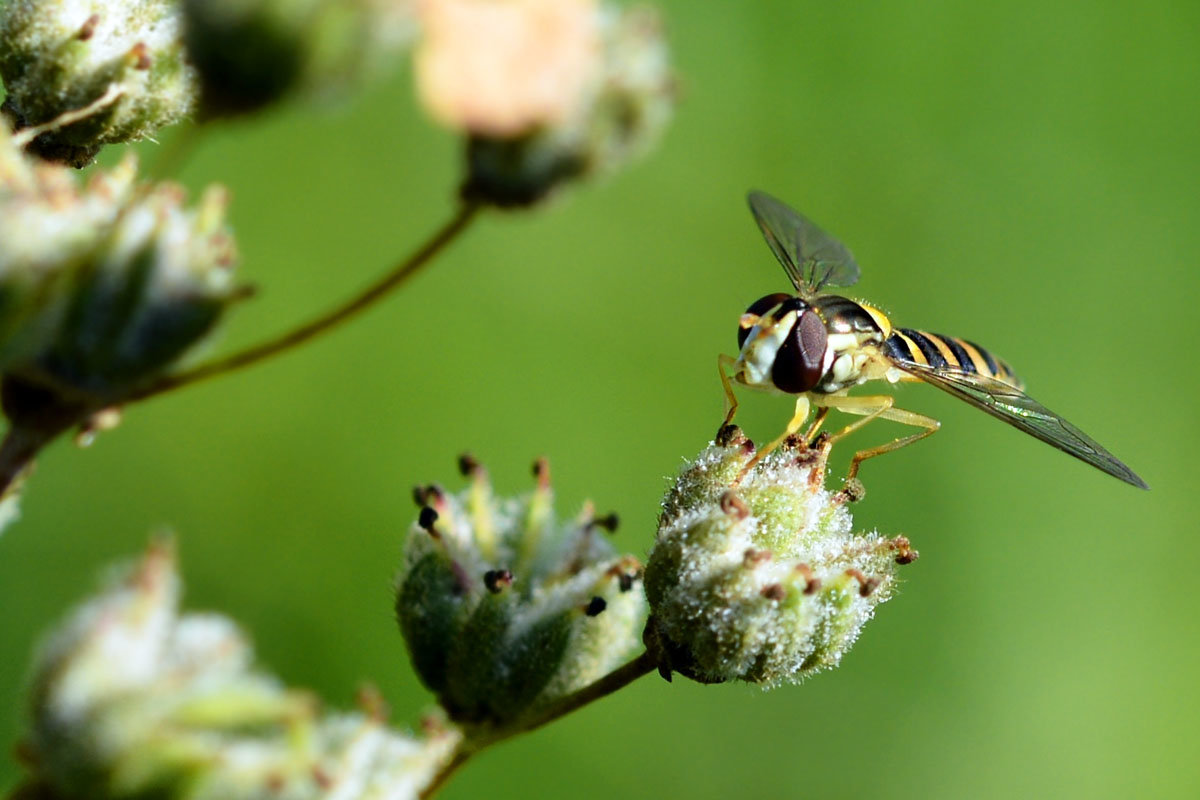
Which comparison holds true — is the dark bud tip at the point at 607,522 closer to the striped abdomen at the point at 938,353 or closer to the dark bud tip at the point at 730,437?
the dark bud tip at the point at 730,437

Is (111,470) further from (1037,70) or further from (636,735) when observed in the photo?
(1037,70)

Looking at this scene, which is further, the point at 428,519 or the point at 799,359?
the point at 799,359

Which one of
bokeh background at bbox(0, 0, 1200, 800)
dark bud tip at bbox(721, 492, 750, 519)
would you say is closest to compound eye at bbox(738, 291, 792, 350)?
dark bud tip at bbox(721, 492, 750, 519)

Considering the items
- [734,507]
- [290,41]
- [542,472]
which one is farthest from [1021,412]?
[290,41]

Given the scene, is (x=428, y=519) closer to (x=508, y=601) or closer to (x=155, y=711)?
(x=508, y=601)

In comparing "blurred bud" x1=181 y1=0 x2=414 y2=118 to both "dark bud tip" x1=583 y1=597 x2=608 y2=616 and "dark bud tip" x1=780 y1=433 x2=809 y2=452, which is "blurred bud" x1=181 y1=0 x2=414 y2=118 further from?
"dark bud tip" x1=780 y1=433 x2=809 y2=452

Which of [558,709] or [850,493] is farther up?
[850,493]

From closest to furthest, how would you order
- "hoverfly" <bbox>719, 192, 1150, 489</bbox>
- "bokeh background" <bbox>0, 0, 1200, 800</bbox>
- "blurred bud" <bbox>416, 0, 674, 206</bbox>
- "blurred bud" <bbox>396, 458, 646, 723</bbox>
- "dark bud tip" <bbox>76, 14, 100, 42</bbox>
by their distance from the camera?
"blurred bud" <bbox>416, 0, 674, 206</bbox> → "dark bud tip" <bbox>76, 14, 100, 42</bbox> → "blurred bud" <bbox>396, 458, 646, 723</bbox> → "hoverfly" <bbox>719, 192, 1150, 489</bbox> → "bokeh background" <bbox>0, 0, 1200, 800</bbox>
